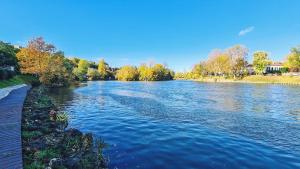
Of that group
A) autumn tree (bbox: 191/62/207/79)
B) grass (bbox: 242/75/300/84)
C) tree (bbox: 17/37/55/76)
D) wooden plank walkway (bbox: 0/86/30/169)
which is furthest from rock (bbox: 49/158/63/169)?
autumn tree (bbox: 191/62/207/79)

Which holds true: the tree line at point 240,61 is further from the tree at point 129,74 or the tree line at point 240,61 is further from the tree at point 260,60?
the tree at point 129,74

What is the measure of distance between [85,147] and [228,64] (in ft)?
367

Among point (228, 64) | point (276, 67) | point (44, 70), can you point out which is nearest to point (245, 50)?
point (228, 64)

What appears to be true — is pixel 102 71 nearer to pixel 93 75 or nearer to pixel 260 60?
pixel 93 75

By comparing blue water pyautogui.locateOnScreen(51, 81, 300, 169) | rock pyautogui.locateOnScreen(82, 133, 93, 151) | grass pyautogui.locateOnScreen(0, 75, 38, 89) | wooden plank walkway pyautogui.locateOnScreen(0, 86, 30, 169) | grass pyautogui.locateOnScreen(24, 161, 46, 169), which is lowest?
blue water pyautogui.locateOnScreen(51, 81, 300, 169)

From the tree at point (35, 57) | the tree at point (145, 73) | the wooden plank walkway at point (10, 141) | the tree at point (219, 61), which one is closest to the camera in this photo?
the wooden plank walkway at point (10, 141)

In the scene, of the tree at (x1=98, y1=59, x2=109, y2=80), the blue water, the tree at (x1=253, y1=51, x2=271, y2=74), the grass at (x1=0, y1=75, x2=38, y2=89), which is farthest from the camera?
the tree at (x1=98, y1=59, x2=109, y2=80)

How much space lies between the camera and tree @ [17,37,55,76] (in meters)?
54.1

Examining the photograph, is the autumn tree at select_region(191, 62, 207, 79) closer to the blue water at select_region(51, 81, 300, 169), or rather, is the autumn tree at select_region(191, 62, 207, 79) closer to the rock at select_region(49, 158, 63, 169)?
the blue water at select_region(51, 81, 300, 169)

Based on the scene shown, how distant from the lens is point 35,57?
54875 mm

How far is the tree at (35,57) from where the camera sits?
54.1 m

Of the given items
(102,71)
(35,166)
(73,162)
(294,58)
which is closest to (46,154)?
(73,162)

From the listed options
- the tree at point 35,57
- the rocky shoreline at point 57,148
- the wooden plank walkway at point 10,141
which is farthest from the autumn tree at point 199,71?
the rocky shoreline at point 57,148

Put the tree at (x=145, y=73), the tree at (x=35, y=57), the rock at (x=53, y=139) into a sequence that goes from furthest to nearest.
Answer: the tree at (x=145, y=73) → the tree at (x=35, y=57) → the rock at (x=53, y=139)
